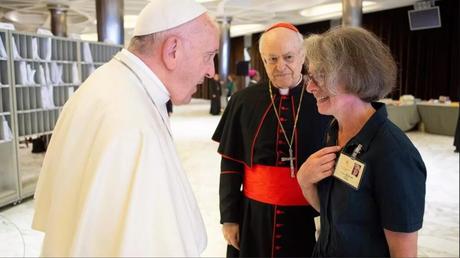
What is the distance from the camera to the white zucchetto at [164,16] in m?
0.91

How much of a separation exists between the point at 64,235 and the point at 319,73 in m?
0.81

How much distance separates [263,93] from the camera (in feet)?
5.88

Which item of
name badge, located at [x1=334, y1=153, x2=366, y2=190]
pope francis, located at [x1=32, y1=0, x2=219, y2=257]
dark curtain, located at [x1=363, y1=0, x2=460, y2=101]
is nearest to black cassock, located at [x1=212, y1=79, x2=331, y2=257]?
name badge, located at [x1=334, y1=153, x2=366, y2=190]

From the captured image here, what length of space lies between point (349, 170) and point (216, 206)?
10.5ft

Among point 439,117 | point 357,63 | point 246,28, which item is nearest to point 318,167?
point 357,63

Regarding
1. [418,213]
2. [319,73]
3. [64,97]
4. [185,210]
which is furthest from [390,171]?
[64,97]

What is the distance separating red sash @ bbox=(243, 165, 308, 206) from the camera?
65.0 inches

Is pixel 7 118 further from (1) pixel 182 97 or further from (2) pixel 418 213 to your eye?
(2) pixel 418 213

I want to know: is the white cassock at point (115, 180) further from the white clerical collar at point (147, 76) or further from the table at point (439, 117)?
the table at point (439, 117)

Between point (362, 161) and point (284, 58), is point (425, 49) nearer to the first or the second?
point (284, 58)

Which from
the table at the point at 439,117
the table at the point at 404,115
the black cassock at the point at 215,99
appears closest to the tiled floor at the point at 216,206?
the table at the point at 439,117

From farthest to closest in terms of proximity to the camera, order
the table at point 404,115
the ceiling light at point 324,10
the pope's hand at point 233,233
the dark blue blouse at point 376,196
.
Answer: the ceiling light at point 324,10 < the table at point 404,115 < the pope's hand at point 233,233 < the dark blue blouse at point 376,196

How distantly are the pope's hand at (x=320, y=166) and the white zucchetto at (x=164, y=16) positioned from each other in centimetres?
57

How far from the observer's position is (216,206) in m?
Answer: 4.18
